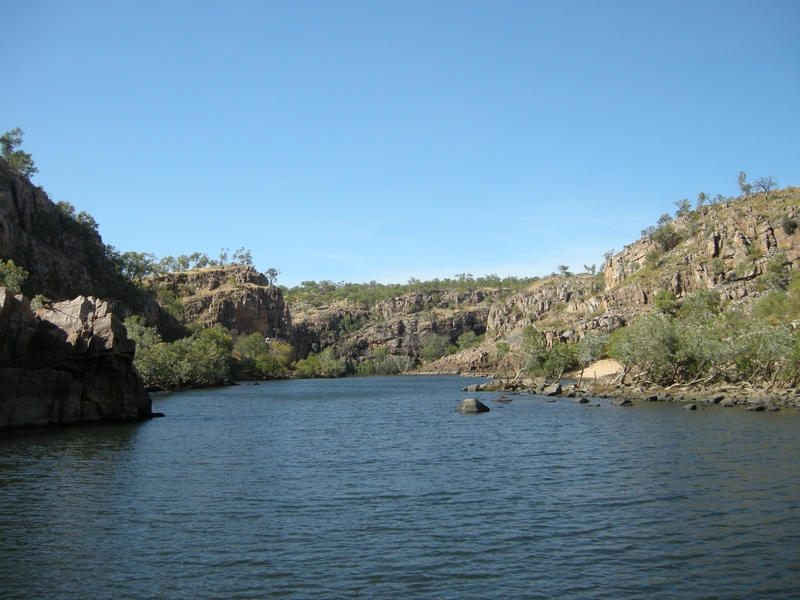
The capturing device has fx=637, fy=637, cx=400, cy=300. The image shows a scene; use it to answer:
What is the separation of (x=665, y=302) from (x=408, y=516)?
142 meters

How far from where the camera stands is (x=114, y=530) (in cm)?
2398

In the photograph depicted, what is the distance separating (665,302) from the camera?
15238 centimetres

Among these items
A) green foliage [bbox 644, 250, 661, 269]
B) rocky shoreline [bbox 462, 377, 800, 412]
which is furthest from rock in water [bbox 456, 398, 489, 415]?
green foliage [bbox 644, 250, 661, 269]

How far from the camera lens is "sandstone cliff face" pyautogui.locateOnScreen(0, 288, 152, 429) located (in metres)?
52.0

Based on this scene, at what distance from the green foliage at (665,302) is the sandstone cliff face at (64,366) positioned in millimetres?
120999

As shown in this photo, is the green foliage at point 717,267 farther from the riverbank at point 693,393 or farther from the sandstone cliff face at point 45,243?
the sandstone cliff face at point 45,243

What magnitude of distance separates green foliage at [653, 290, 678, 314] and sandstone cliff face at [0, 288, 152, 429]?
120999 millimetres

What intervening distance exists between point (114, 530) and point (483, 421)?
1648 inches

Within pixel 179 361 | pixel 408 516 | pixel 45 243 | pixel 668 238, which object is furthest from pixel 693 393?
pixel 45 243

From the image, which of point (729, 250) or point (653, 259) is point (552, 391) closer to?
point (729, 250)

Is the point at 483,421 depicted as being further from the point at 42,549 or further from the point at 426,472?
the point at 42,549

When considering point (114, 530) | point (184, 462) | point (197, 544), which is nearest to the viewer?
point (197, 544)

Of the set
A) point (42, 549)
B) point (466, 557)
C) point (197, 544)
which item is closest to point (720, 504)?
point (466, 557)

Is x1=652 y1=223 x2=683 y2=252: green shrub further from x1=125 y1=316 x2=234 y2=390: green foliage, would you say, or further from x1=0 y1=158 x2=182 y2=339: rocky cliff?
x1=0 y1=158 x2=182 y2=339: rocky cliff
